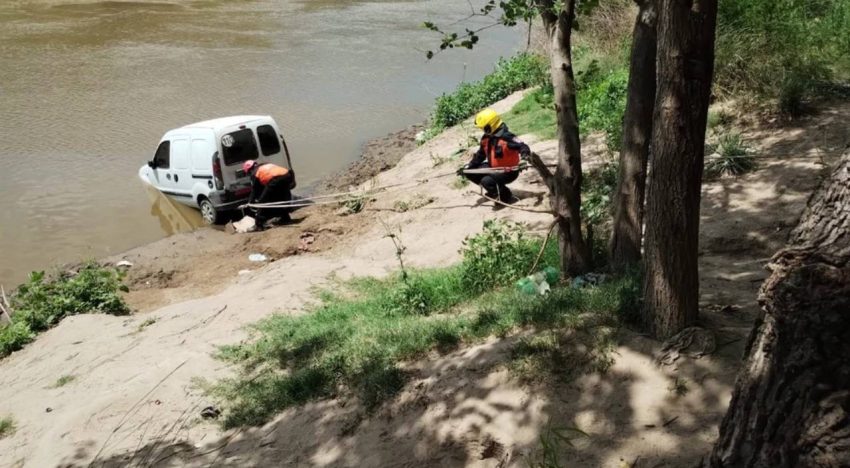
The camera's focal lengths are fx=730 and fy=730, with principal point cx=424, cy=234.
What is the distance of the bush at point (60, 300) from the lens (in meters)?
9.22

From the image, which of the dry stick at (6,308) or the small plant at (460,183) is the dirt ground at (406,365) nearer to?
the small plant at (460,183)

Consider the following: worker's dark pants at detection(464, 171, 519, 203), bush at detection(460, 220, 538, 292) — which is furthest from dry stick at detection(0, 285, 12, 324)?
worker's dark pants at detection(464, 171, 519, 203)

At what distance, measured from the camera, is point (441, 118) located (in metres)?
17.3

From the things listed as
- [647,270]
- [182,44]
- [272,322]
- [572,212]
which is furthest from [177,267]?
[182,44]

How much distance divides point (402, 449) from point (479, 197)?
23.8 feet

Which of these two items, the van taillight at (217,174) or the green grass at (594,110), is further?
the van taillight at (217,174)

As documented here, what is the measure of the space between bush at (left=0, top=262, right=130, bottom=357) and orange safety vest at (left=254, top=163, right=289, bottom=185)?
3.16m

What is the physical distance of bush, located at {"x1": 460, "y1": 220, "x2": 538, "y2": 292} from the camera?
7355 millimetres

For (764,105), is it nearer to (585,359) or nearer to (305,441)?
(585,359)

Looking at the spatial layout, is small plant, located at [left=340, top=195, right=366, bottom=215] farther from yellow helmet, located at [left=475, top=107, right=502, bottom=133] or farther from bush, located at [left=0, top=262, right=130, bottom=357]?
bush, located at [left=0, top=262, right=130, bottom=357]

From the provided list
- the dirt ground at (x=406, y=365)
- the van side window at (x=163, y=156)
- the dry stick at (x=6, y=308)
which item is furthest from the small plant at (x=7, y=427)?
the van side window at (x=163, y=156)

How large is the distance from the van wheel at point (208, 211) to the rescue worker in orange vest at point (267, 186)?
0.85 metres

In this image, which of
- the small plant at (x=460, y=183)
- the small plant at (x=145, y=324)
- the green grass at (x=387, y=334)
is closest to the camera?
the green grass at (x=387, y=334)

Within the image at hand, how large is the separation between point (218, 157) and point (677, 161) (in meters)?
9.92
